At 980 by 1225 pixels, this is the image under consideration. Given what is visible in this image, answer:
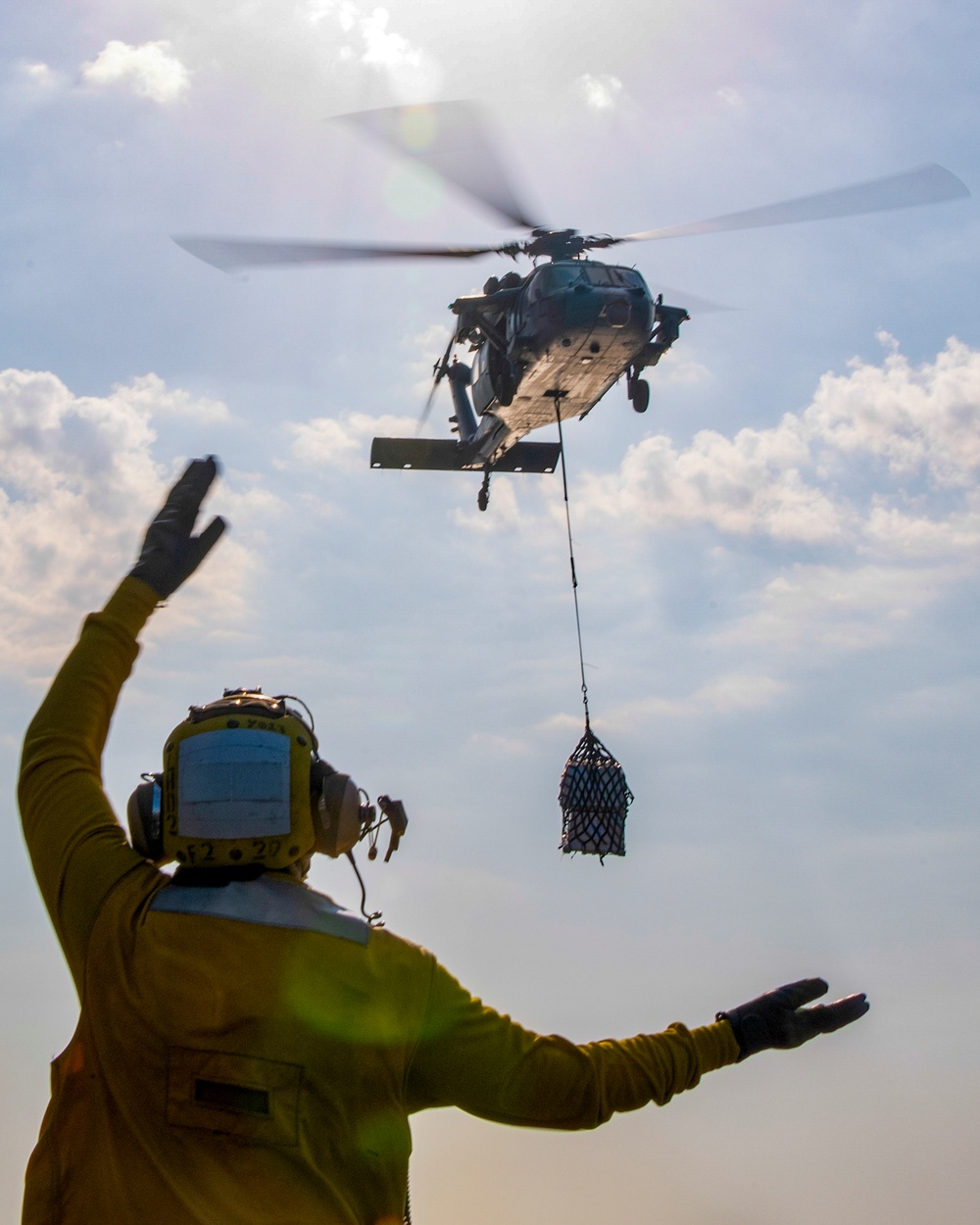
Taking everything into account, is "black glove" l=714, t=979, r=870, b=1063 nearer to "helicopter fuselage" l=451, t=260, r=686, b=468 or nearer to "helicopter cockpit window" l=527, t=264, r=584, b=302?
"helicopter fuselage" l=451, t=260, r=686, b=468

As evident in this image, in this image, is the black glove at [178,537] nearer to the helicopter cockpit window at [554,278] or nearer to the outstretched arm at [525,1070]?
the outstretched arm at [525,1070]

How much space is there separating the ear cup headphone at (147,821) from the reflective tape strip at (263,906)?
0.22m

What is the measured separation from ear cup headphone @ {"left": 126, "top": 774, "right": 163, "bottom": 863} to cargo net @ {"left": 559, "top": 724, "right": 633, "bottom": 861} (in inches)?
188

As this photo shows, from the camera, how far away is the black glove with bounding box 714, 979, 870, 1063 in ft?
10.2

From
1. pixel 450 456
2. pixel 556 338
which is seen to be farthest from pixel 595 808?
Answer: pixel 450 456

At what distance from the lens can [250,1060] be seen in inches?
103

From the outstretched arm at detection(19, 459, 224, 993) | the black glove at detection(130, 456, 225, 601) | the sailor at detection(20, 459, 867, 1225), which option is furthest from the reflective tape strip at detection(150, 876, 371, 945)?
the black glove at detection(130, 456, 225, 601)

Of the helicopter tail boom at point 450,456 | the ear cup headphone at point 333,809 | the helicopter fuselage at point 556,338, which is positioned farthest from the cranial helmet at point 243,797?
the helicopter tail boom at point 450,456

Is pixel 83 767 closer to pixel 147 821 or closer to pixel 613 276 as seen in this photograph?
pixel 147 821

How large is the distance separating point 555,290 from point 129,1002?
12330mm

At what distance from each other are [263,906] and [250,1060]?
1.06 feet

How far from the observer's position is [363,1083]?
8.93 ft

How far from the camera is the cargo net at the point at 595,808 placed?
24.9ft

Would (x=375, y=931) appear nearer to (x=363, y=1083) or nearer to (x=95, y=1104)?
(x=363, y=1083)
